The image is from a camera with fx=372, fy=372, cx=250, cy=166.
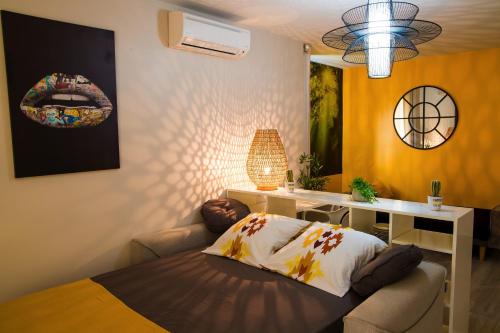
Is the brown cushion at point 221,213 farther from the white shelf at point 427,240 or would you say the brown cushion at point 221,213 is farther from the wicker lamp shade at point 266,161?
the white shelf at point 427,240

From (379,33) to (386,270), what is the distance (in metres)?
1.21

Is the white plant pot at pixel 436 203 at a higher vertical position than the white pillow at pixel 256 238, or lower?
higher

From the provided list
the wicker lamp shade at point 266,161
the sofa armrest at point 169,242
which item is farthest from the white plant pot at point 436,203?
the sofa armrest at point 169,242

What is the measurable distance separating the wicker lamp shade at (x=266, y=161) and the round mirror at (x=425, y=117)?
8.55ft

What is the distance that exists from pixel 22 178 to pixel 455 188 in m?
4.61

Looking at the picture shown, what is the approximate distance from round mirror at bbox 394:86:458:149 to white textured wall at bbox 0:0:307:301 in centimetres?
227

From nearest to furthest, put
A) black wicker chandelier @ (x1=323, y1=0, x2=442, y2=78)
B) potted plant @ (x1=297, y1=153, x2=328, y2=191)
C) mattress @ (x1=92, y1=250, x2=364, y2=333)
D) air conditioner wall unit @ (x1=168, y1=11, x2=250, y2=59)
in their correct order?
mattress @ (x1=92, y1=250, x2=364, y2=333) < black wicker chandelier @ (x1=323, y1=0, x2=442, y2=78) < air conditioner wall unit @ (x1=168, y1=11, x2=250, y2=59) < potted plant @ (x1=297, y1=153, x2=328, y2=191)

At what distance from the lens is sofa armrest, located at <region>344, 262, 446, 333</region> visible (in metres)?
1.57

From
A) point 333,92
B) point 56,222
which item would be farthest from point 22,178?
point 333,92

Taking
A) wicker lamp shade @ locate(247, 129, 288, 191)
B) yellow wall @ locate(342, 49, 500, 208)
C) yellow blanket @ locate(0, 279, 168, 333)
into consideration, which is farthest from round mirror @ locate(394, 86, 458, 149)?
yellow blanket @ locate(0, 279, 168, 333)

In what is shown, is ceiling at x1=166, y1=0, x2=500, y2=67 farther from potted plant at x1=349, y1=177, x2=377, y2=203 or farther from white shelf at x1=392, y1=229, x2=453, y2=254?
white shelf at x1=392, y1=229, x2=453, y2=254

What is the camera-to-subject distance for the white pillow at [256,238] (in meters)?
2.36

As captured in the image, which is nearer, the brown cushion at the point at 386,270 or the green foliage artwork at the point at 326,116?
the brown cushion at the point at 386,270

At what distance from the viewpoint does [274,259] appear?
7.45 feet
